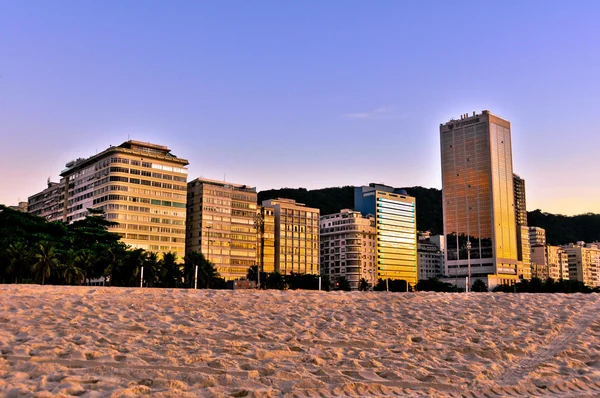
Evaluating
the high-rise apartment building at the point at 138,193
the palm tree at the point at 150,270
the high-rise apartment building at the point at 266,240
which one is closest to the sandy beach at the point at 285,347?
the palm tree at the point at 150,270

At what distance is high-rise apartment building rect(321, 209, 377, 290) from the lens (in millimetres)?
192000

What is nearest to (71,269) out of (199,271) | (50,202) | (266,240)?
(199,271)

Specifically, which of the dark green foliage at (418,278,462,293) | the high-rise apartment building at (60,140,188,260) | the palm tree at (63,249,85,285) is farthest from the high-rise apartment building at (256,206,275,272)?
the palm tree at (63,249,85,285)

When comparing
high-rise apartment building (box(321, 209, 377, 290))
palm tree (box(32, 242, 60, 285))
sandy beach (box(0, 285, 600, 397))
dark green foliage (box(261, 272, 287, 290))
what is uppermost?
high-rise apartment building (box(321, 209, 377, 290))

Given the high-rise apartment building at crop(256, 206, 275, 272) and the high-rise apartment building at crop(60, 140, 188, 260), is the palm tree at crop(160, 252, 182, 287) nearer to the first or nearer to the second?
the high-rise apartment building at crop(60, 140, 188, 260)

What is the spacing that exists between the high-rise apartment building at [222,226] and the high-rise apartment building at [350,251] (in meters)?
48.8

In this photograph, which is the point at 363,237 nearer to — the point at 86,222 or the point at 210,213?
the point at 210,213

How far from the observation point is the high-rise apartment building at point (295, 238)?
550ft

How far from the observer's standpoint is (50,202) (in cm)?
14938

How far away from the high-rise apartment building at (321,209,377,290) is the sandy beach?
170807 mm

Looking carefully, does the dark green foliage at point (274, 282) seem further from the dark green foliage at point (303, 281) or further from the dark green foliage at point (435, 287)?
the dark green foliage at point (435, 287)

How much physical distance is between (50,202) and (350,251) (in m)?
87.7

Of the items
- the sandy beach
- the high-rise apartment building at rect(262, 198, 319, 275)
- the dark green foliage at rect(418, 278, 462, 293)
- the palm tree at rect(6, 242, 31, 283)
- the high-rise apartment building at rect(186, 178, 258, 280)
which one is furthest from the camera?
the high-rise apartment building at rect(262, 198, 319, 275)

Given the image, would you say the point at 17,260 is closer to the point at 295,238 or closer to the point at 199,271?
the point at 199,271
